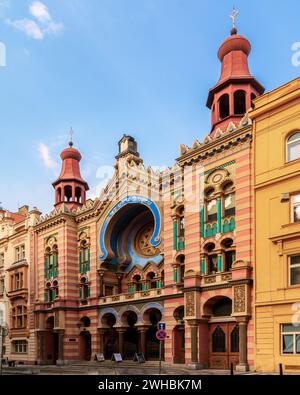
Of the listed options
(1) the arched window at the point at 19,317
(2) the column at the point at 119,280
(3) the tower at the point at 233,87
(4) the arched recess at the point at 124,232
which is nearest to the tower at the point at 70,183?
(4) the arched recess at the point at 124,232

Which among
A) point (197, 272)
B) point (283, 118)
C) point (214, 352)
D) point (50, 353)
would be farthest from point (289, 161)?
point (50, 353)

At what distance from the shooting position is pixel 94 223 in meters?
43.6

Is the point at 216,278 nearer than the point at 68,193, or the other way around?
the point at 216,278

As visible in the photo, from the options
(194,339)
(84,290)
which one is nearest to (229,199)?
(194,339)

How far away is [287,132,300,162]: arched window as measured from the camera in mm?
26484

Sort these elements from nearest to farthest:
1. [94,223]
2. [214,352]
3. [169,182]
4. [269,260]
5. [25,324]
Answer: [269,260] < [214,352] < [169,182] < [94,223] < [25,324]

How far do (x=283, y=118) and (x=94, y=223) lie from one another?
73.4ft

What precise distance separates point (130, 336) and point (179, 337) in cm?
785

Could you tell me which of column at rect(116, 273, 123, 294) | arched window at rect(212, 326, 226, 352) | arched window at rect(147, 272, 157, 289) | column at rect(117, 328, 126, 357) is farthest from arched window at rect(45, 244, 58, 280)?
arched window at rect(212, 326, 226, 352)

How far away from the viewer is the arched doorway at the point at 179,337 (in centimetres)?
3319

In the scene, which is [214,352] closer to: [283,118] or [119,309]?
[119,309]

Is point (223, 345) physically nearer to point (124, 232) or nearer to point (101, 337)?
point (101, 337)

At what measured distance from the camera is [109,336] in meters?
41.5

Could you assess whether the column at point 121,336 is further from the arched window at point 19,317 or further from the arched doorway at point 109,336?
the arched window at point 19,317
